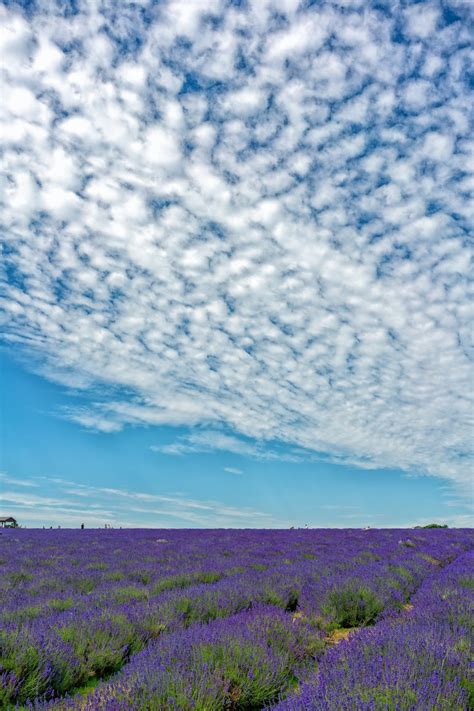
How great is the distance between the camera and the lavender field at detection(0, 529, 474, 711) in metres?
2.80

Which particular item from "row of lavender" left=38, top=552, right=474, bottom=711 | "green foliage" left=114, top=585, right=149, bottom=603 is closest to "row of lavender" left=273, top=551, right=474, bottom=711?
"row of lavender" left=38, top=552, right=474, bottom=711

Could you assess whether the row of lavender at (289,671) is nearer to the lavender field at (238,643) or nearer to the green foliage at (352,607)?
the lavender field at (238,643)

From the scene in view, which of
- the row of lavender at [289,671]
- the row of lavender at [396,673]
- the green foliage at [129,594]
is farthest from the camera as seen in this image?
the green foliage at [129,594]

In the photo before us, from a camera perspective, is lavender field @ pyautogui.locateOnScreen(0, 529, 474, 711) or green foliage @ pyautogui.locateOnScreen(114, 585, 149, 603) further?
green foliage @ pyautogui.locateOnScreen(114, 585, 149, 603)

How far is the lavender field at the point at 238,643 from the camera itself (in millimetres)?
2803

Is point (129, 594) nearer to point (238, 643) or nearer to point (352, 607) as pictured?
point (352, 607)

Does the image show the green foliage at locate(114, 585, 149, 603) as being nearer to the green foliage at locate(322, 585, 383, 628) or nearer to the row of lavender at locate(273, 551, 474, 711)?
the green foliage at locate(322, 585, 383, 628)

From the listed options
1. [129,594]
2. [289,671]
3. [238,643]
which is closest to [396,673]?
[289,671]

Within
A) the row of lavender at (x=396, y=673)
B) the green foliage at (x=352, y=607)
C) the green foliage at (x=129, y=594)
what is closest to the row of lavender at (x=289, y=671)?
the row of lavender at (x=396, y=673)

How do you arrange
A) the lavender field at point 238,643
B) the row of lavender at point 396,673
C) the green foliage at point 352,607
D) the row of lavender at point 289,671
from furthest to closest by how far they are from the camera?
the green foliage at point 352,607, the lavender field at point 238,643, the row of lavender at point 289,671, the row of lavender at point 396,673

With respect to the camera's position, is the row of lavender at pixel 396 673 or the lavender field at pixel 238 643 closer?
the row of lavender at pixel 396 673

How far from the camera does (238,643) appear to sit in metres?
3.76

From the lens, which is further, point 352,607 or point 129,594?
point 129,594

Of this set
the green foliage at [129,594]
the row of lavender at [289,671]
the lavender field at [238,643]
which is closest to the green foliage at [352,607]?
the lavender field at [238,643]
